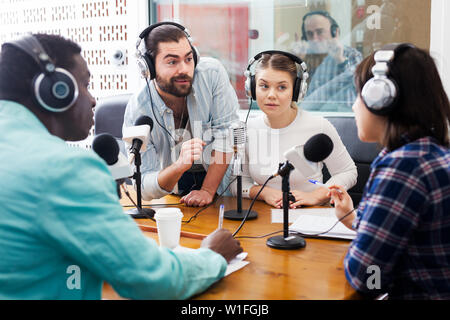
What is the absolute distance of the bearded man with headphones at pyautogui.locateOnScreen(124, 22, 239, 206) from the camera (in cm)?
198

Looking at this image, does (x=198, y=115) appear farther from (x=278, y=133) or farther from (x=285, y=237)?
(x=285, y=237)

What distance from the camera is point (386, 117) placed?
43.7 inches

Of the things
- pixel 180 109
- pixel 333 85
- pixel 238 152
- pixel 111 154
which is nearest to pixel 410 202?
pixel 238 152

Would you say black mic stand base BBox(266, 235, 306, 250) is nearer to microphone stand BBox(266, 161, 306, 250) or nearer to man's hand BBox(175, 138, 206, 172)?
microphone stand BBox(266, 161, 306, 250)

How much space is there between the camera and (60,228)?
767 millimetres

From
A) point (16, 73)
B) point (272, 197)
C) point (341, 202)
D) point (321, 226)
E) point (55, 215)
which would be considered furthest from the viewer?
point (272, 197)

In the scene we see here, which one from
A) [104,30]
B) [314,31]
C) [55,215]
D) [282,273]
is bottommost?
[282,273]

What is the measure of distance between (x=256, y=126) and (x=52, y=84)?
4.45 feet

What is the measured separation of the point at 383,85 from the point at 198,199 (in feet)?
3.37

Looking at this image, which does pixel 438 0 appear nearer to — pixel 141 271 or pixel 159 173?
pixel 159 173

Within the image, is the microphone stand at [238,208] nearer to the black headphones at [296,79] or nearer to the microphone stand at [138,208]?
the microphone stand at [138,208]

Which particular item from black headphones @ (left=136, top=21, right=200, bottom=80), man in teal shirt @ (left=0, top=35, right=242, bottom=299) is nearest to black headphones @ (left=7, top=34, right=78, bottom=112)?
man in teal shirt @ (left=0, top=35, right=242, bottom=299)

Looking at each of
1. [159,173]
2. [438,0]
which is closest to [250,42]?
[438,0]

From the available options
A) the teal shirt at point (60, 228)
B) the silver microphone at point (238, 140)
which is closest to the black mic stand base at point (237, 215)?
the silver microphone at point (238, 140)
